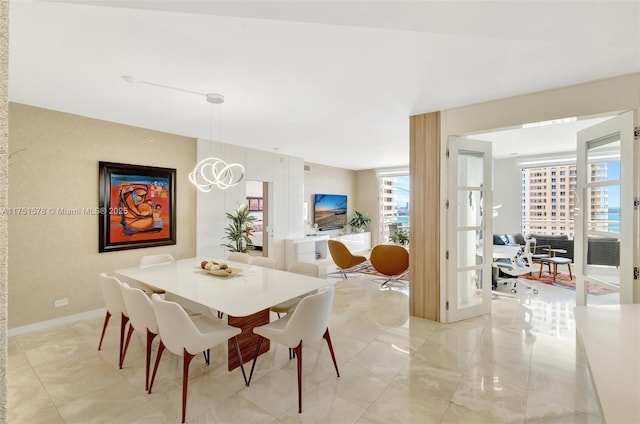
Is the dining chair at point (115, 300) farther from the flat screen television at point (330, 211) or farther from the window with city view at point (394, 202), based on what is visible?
the window with city view at point (394, 202)

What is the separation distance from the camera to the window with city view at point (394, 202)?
902 centimetres

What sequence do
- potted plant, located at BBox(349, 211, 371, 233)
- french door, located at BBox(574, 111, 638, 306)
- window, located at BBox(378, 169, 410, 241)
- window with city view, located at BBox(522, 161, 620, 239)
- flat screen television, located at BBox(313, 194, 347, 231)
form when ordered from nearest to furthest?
french door, located at BBox(574, 111, 638, 306), window with city view, located at BBox(522, 161, 620, 239), flat screen television, located at BBox(313, 194, 347, 231), potted plant, located at BBox(349, 211, 371, 233), window, located at BBox(378, 169, 410, 241)

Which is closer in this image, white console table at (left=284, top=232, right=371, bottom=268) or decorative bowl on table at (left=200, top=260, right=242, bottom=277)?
decorative bowl on table at (left=200, top=260, right=242, bottom=277)


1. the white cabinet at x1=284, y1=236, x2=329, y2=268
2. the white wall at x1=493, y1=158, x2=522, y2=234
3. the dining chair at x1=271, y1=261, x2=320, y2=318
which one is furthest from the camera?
the white wall at x1=493, y1=158, x2=522, y2=234

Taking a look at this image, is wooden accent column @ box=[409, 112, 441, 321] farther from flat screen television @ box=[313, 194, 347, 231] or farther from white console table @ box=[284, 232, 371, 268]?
flat screen television @ box=[313, 194, 347, 231]

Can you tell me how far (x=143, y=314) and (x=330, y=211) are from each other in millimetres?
6288

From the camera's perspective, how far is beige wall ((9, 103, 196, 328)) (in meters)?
3.21

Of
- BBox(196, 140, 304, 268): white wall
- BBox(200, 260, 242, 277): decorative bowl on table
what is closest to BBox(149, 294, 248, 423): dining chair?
BBox(200, 260, 242, 277): decorative bowl on table

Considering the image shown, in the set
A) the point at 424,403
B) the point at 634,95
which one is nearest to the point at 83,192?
the point at 424,403

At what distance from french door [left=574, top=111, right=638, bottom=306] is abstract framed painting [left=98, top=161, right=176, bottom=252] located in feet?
17.1

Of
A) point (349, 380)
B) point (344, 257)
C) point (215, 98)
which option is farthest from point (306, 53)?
point (344, 257)

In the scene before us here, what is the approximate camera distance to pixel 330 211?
→ 27.1 ft

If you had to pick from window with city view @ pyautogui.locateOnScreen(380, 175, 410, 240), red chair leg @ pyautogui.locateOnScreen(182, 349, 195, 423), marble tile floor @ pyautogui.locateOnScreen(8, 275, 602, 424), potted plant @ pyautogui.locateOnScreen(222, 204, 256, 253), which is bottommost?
marble tile floor @ pyautogui.locateOnScreen(8, 275, 602, 424)

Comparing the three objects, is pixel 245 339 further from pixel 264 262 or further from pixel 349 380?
pixel 264 262
